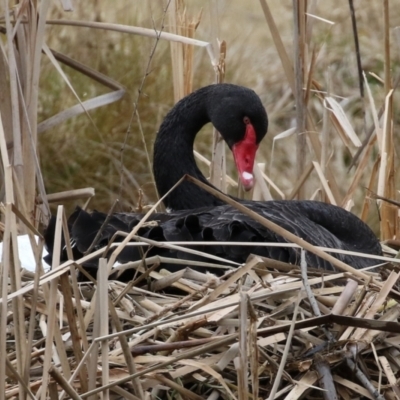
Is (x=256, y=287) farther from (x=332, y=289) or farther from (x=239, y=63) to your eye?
(x=239, y=63)

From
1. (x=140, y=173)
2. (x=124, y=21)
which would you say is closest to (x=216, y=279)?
(x=140, y=173)

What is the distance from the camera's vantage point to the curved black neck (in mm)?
3385

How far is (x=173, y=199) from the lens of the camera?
329 cm

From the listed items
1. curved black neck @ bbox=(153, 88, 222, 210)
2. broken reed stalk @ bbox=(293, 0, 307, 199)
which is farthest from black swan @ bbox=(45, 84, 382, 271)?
broken reed stalk @ bbox=(293, 0, 307, 199)

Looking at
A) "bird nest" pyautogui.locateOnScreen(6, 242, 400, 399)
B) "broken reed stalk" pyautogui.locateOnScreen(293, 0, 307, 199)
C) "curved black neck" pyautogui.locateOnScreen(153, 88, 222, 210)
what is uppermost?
"broken reed stalk" pyautogui.locateOnScreen(293, 0, 307, 199)

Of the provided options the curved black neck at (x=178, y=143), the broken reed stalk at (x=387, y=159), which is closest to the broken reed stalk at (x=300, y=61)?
the broken reed stalk at (x=387, y=159)

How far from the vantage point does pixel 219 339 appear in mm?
1757

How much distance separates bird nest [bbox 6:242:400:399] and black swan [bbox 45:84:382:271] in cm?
23

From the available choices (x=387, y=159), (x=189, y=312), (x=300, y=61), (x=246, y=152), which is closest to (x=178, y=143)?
(x=246, y=152)

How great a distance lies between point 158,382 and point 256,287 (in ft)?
1.10

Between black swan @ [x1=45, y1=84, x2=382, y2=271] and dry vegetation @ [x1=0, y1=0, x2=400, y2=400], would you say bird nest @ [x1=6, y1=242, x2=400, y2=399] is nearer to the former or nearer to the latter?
dry vegetation @ [x1=0, y1=0, x2=400, y2=400]

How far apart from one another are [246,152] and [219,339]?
1477 millimetres

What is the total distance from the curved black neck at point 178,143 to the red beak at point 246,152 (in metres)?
0.19

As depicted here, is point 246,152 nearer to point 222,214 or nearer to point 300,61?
point 300,61
